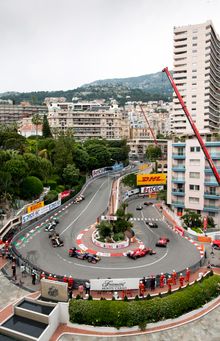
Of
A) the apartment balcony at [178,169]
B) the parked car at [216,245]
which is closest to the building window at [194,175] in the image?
the apartment balcony at [178,169]

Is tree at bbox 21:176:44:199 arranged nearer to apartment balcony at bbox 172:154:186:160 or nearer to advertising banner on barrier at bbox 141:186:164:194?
apartment balcony at bbox 172:154:186:160

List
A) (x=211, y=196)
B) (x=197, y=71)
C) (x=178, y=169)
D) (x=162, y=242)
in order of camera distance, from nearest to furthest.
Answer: (x=162, y=242) < (x=211, y=196) < (x=178, y=169) < (x=197, y=71)

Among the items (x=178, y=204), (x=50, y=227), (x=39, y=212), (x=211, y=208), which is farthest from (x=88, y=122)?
(x=50, y=227)

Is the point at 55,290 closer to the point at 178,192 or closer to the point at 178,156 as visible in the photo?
the point at 178,192

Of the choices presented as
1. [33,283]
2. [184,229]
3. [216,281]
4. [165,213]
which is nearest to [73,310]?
[33,283]

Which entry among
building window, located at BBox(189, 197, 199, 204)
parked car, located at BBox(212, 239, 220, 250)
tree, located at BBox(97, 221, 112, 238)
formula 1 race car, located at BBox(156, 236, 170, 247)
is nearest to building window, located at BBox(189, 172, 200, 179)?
building window, located at BBox(189, 197, 199, 204)

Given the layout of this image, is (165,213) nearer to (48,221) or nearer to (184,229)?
(184,229)
